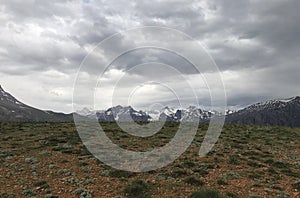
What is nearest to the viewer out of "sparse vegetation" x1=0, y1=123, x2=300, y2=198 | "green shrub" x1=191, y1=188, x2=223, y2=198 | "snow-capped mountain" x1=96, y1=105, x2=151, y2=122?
"green shrub" x1=191, y1=188, x2=223, y2=198

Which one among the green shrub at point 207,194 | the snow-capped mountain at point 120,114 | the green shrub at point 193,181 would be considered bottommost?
the green shrub at point 207,194

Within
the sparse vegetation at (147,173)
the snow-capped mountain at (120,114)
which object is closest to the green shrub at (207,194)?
the sparse vegetation at (147,173)

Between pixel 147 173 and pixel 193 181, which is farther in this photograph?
pixel 147 173

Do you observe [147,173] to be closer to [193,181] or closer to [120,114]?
[193,181]

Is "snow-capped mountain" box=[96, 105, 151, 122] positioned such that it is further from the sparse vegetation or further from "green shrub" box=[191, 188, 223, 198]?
"green shrub" box=[191, 188, 223, 198]

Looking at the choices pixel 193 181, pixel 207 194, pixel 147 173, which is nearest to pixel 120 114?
pixel 147 173

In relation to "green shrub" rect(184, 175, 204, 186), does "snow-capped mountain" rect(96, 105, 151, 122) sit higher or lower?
higher

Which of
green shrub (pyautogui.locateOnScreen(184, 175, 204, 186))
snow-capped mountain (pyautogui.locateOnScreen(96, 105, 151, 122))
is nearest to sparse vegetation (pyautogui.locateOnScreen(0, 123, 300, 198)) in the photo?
green shrub (pyautogui.locateOnScreen(184, 175, 204, 186))

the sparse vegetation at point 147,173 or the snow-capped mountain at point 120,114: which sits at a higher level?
the snow-capped mountain at point 120,114

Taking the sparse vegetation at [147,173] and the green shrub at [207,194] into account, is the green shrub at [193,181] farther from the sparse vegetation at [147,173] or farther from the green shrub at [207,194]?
the green shrub at [207,194]

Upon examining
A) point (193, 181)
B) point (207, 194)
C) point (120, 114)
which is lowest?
point (207, 194)

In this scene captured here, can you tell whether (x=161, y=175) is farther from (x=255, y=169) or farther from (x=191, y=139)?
(x=191, y=139)

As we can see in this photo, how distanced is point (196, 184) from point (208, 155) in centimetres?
909

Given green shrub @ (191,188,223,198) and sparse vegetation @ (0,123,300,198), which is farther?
sparse vegetation @ (0,123,300,198)
